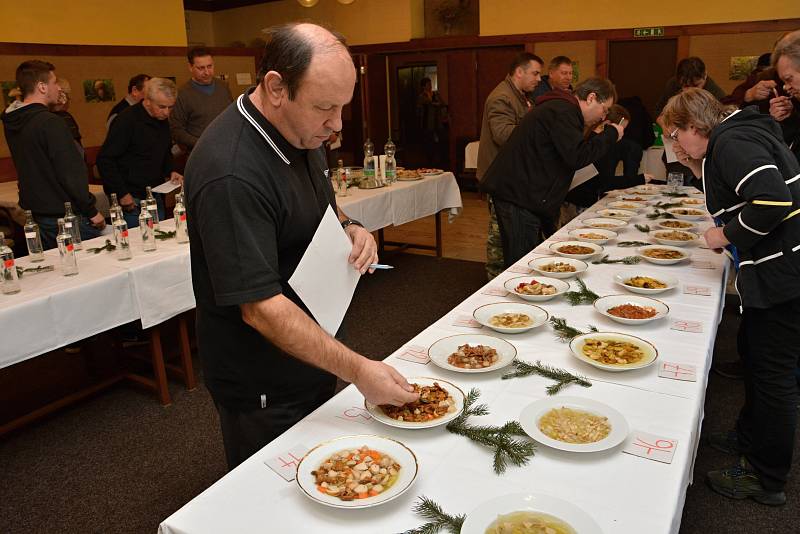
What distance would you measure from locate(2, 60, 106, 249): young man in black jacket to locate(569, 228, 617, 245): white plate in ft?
8.59

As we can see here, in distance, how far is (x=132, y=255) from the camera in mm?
2875

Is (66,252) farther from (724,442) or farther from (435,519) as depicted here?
(724,442)

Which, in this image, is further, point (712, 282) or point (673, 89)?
point (673, 89)

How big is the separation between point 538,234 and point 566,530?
9.62 ft

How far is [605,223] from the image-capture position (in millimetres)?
3209

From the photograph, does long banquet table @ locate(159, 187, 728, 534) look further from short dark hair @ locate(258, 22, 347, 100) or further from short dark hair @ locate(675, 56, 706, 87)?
short dark hair @ locate(675, 56, 706, 87)

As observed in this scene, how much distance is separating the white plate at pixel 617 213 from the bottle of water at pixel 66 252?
102 inches

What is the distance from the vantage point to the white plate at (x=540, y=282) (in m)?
2.04

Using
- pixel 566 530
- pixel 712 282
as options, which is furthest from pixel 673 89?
pixel 566 530

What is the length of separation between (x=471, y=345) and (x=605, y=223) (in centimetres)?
178

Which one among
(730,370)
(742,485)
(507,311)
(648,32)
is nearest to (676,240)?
(730,370)

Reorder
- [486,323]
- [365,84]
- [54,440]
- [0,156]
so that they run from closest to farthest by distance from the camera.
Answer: [486,323] → [54,440] → [0,156] → [365,84]

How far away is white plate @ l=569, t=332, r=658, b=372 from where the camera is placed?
1515 mm

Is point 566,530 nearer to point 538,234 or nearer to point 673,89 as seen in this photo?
point 538,234
